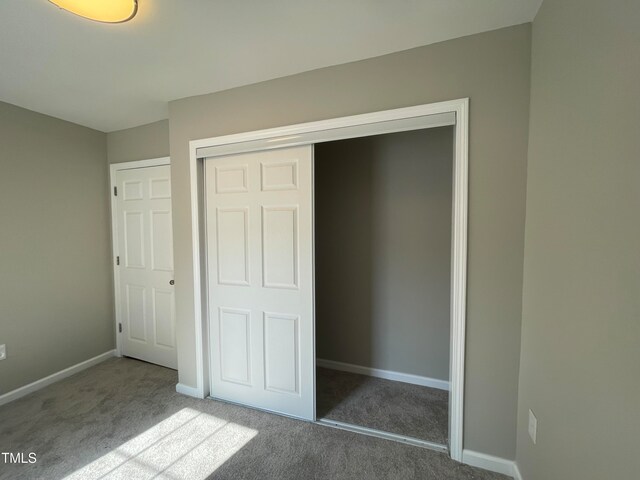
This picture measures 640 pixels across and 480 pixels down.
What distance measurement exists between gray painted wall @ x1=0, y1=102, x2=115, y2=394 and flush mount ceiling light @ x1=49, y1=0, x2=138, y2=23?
199 centimetres

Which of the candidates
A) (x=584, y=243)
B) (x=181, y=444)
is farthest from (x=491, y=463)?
(x=181, y=444)

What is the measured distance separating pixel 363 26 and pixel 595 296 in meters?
1.57

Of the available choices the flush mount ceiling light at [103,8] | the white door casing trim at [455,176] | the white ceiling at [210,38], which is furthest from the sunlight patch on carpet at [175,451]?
the white ceiling at [210,38]

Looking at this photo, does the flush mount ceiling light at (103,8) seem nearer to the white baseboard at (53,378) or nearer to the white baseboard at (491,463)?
the white baseboard at (491,463)

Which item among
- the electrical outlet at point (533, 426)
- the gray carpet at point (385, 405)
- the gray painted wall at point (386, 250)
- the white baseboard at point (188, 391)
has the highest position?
the gray painted wall at point (386, 250)

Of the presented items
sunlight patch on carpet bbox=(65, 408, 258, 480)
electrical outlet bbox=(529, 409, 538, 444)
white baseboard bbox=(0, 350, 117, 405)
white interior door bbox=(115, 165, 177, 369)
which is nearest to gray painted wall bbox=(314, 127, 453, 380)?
electrical outlet bbox=(529, 409, 538, 444)

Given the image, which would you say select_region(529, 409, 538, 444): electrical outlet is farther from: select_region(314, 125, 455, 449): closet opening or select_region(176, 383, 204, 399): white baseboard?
select_region(176, 383, 204, 399): white baseboard

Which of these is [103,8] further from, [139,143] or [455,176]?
[139,143]

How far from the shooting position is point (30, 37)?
1510 mm

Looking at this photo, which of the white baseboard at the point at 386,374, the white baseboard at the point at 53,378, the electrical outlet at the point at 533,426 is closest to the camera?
the electrical outlet at the point at 533,426

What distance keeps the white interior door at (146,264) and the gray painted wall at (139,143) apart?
0.15 meters

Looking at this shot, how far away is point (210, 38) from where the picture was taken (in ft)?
5.04

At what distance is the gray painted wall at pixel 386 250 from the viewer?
241 centimetres

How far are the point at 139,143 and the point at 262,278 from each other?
211cm
